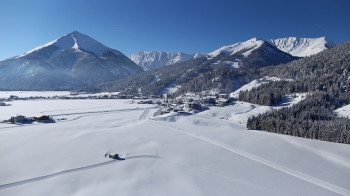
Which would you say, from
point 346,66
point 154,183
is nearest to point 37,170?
point 154,183

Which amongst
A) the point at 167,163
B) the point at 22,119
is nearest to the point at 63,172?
the point at 167,163

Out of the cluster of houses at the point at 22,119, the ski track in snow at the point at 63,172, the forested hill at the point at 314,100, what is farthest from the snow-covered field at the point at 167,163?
the cluster of houses at the point at 22,119

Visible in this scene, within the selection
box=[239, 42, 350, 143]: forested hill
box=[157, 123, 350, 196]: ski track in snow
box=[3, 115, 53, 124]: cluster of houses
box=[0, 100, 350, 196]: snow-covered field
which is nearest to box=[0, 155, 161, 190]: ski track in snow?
box=[0, 100, 350, 196]: snow-covered field

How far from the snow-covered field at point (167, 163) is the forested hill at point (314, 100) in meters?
3.49

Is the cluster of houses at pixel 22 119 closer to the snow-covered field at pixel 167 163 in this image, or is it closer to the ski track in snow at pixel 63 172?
the snow-covered field at pixel 167 163

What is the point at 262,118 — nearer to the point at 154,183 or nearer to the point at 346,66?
the point at 154,183

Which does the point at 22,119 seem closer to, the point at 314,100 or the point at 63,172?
the point at 63,172

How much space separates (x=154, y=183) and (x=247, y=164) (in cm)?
1446

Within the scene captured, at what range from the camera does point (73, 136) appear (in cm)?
3656

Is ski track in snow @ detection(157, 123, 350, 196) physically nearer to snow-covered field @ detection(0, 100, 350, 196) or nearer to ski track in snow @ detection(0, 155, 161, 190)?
snow-covered field @ detection(0, 100, 350, 196)

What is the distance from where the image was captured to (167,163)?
24.4 meters

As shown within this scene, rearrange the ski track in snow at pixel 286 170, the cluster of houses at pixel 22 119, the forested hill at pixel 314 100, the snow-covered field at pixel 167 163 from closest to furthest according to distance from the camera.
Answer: the snow-covered field at pixel 167 163, the ski track in snow at pixel 286 170, the forested hill at pixel 314 100, the cluster of houses at pixel 22 119

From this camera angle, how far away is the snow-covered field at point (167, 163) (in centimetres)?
1841

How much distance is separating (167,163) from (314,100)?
206ft
